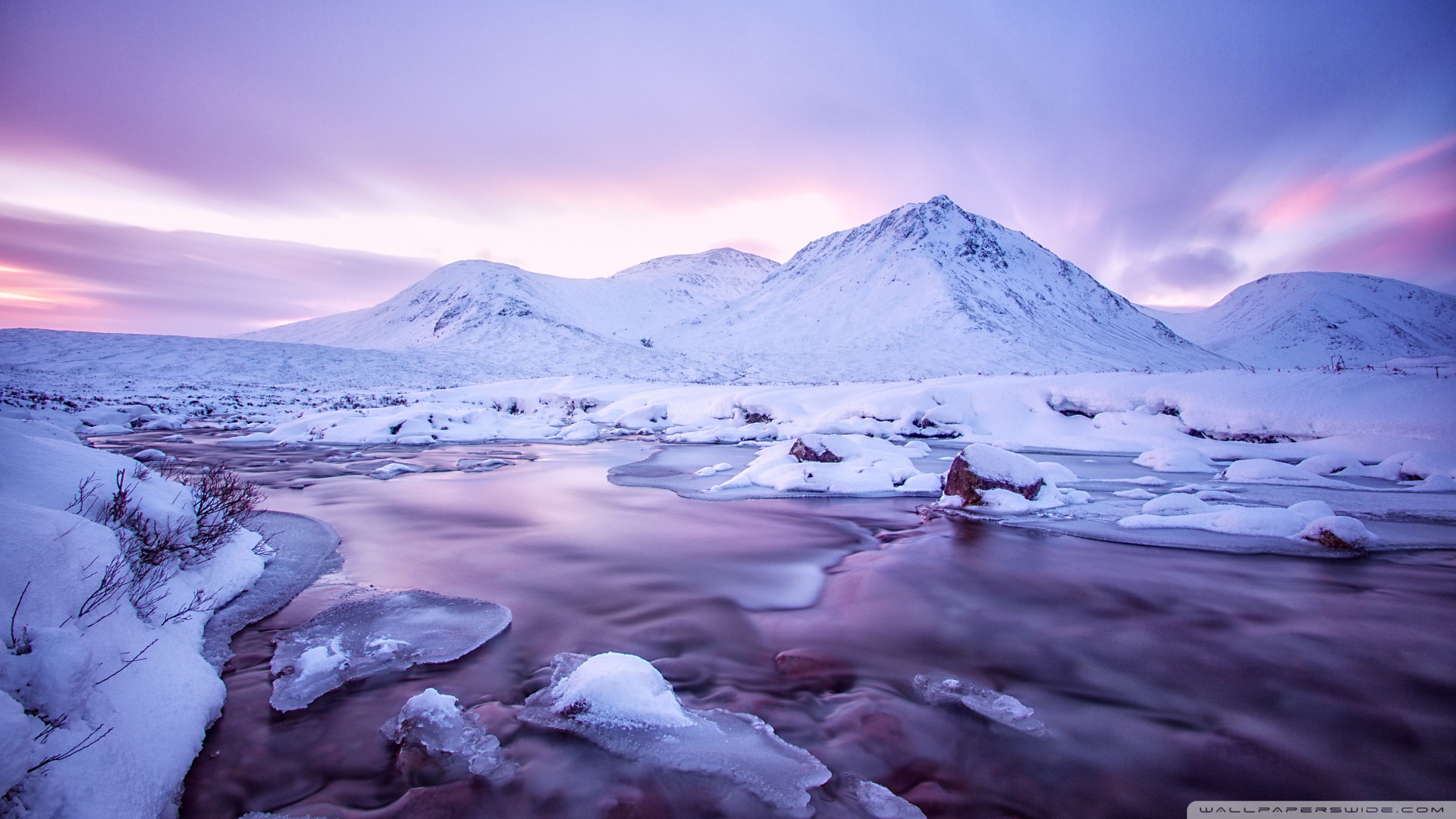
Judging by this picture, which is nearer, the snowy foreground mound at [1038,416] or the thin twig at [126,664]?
the thin twig at [126,664]

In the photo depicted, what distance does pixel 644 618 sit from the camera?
5430 millimetres

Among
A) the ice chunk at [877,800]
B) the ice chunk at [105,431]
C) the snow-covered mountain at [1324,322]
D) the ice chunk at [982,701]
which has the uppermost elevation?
the snow-covered mountain at [1324,322]

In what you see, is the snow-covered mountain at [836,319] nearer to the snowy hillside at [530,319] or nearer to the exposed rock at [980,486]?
the snowy hillside at [530,319]

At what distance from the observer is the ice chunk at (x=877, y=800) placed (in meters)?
2.85

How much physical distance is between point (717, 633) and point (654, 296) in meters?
126

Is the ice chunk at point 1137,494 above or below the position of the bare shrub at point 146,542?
above

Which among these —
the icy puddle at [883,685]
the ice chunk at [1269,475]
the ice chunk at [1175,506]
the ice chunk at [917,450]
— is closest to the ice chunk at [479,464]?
the icy puddle at [883,685]

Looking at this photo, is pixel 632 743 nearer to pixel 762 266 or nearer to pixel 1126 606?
pixel 1126 606

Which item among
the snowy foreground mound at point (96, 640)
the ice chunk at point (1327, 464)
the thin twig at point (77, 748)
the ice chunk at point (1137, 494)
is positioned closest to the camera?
the thin twig at point (77, 748)

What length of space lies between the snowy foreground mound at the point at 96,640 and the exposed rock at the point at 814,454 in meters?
9.95

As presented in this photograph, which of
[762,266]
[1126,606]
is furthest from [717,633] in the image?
[762,266]

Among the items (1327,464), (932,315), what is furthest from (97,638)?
(932,315)

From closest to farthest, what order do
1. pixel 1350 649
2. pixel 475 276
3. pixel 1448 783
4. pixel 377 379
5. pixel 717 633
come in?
1. pixel 1448 783
2. pixel 1350 649
3. pixel 717 633
4. pixel 377 379
5. pixel 475 276

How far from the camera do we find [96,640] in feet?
10.4
